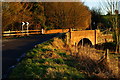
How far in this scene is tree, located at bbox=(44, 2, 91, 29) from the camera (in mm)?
31406

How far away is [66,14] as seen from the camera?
31.3 meters

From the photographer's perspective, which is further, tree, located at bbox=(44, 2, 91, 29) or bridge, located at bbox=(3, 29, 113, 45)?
tree, located at bbox=(44, 2, 91, 29)

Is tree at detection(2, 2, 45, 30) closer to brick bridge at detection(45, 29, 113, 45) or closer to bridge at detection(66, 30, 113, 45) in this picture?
brick bridge at detection(45, 29, 113, 45)

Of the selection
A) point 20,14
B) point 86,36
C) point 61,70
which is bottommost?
point 61,70

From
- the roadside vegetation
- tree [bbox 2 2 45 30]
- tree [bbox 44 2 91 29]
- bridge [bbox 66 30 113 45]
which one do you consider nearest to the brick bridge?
bridge [bbox 66 30 113 45]

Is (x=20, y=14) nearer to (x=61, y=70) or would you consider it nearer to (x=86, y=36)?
(x=86, y=36)

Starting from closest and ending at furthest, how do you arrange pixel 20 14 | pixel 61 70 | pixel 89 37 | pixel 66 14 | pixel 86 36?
pixel 61 70
pixel 86 36
pixel 89 37
pixel 20 14
pixel 66 14

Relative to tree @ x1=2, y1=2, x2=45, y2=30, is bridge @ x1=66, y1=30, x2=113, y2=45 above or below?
below

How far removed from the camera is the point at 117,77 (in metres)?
6.01

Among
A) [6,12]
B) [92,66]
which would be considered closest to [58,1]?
[6,12]

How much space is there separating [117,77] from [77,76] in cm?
154

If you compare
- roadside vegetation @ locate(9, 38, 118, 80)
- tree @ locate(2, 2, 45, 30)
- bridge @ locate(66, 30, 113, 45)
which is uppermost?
tree @ locate(2, 2, 45, 30)

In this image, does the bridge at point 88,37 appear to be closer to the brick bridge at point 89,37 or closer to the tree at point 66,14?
the brick bridge at point 89,37

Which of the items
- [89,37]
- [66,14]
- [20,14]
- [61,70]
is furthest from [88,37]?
[61,70]
